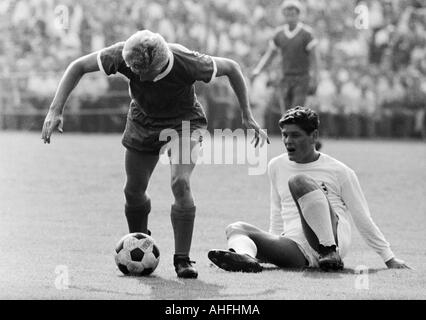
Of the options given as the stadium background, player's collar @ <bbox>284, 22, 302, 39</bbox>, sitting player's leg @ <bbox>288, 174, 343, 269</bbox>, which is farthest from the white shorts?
the stadium background

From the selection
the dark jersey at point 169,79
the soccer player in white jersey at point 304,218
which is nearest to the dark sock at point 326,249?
the soccer player in white jersey at point 304,218

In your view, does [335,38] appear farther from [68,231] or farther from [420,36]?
[68,231]

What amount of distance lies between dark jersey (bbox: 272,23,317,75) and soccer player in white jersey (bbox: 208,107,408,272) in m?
9.90

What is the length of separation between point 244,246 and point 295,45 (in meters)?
10.4

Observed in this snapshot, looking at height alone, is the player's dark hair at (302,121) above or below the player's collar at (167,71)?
below

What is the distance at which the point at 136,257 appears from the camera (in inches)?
310

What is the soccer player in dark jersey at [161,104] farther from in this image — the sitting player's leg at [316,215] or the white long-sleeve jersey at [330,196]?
the sitting player's leg at [316,215]

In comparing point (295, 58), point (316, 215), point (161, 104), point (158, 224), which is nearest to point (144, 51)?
point (161, 104)

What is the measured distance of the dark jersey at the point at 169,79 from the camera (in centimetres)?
790

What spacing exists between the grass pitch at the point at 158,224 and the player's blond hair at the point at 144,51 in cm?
155
